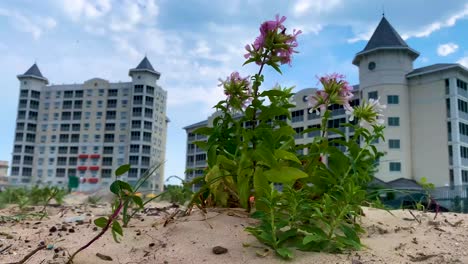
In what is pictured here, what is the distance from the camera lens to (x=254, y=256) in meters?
1.85

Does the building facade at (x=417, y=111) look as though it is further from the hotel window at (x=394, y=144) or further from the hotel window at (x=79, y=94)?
the hotel window at (x=79, y=94)

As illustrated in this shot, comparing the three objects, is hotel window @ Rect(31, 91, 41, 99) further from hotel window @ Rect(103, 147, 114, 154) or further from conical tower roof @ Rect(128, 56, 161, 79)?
conical tower roof @ Rect(128, 56, 161, 79)

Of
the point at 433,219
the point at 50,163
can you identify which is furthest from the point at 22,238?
the point at 50,163

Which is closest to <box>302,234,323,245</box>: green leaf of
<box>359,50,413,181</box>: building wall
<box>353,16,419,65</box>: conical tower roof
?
<box>359,50,413,181</box>: building wall

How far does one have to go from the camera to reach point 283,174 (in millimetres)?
2014

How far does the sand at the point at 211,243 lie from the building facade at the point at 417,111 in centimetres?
3396

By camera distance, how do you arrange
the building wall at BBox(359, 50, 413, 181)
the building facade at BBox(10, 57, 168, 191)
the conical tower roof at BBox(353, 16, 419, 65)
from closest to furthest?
the building wall at BBox(359, 50, 413, 181), the conical tower roof at BBox(353, 16, 419, 65), the building facade at BBox(10, 57, 168, 191)

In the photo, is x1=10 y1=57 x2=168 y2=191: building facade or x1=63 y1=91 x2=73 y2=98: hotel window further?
x1=63 y1=91 x2=73 y2=98: hotel window

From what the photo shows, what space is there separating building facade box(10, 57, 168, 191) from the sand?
62.5 meters

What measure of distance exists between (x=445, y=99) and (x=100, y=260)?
40703mm

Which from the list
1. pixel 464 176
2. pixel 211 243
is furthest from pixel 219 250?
pixel 464 176

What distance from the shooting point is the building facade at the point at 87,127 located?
210 feet

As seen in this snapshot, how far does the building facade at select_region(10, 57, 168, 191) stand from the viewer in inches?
2515

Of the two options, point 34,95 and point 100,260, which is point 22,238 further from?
point 34,95
